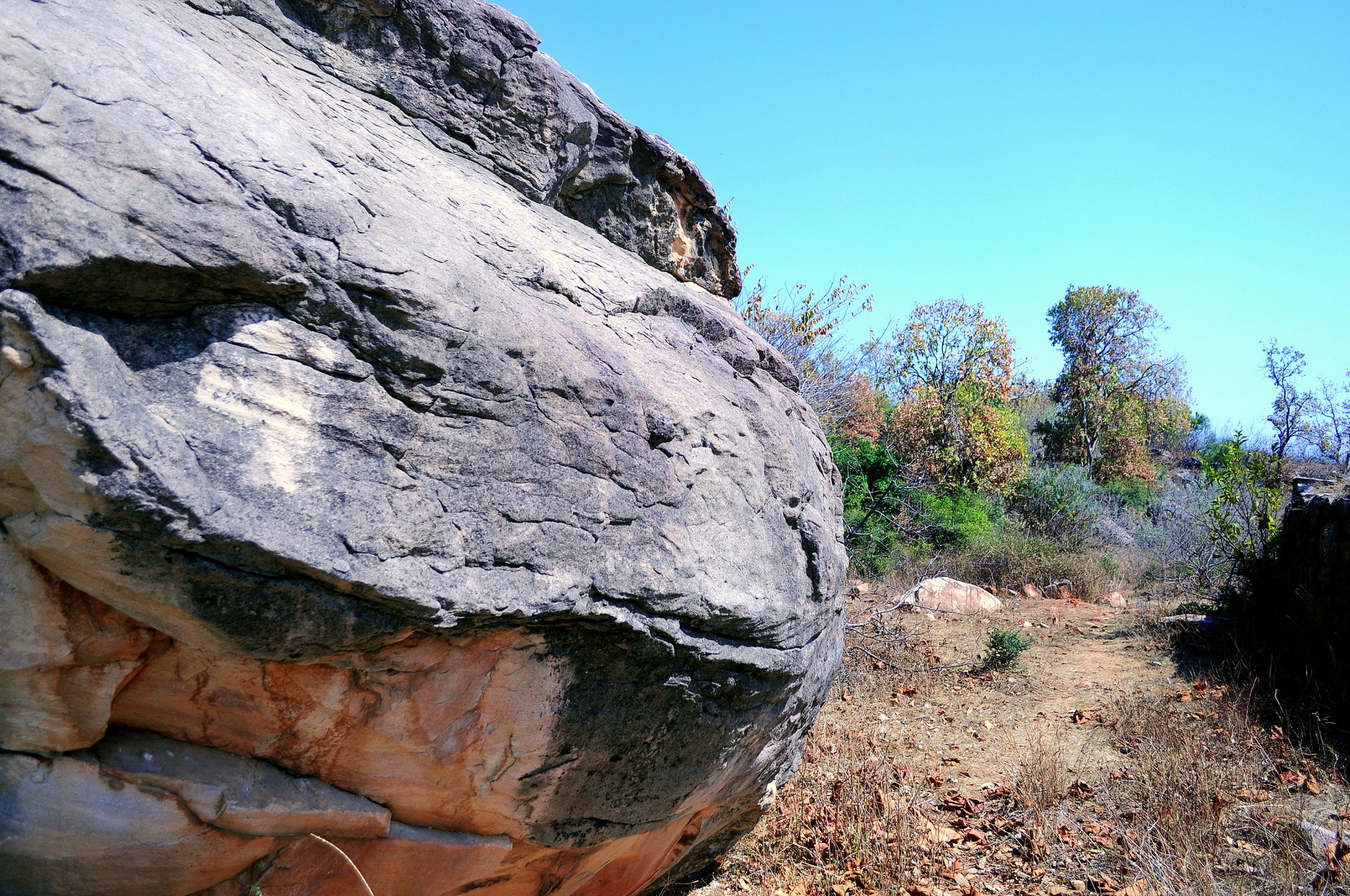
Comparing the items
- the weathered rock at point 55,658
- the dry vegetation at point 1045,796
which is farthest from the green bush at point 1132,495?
the weathered rock at point 55,658

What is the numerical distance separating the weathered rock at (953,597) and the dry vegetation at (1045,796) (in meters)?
1.89

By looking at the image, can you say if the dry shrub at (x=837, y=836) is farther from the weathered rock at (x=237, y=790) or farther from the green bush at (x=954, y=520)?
the green bush at (x=954, y=520)

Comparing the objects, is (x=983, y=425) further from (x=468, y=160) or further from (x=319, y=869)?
(x=319, y=869)

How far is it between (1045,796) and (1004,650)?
8.25 feet

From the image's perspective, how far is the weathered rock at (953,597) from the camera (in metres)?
8.02

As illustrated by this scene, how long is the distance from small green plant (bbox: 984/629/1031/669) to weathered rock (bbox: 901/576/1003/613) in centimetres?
145

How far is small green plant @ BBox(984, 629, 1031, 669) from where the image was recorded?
6.24 metres

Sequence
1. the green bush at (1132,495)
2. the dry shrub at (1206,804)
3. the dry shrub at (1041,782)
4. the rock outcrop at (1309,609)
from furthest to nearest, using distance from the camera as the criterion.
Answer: the green bush at (1132,495)
the rock outcrop at (1309,609)
the dry shrub at (1041,782)
the dry shrub at (1206,804)

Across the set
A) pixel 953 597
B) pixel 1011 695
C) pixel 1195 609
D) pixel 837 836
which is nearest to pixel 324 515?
pixel 837 836

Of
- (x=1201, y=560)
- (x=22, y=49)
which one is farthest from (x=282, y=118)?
(x=1201, y=560)

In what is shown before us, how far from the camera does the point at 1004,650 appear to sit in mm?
6258

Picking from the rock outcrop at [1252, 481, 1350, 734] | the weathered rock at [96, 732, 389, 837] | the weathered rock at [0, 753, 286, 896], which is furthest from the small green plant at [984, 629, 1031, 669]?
the weathered rock at [0, 753, 286, 896]

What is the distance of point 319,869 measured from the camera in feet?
6.43

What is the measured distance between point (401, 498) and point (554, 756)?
833mm
